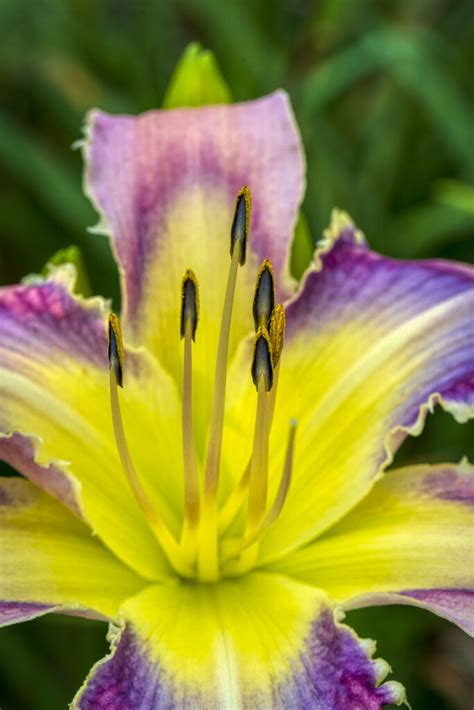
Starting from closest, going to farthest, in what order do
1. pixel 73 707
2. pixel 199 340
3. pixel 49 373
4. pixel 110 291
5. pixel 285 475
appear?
1. pixel 73 707
2. pixel 285 475
3. pixel 49 373
4. pixel 199 340
5. pixel 110 291

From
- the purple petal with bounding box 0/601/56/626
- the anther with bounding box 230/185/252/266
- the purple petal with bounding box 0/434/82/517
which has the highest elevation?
the anther with bounding box 230/185/252/266

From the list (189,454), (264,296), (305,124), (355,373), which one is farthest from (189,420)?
(305,124)

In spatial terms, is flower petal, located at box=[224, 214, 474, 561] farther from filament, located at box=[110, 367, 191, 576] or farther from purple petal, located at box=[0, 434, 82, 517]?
purple petal, located at box=[0, 434, 82, 517]

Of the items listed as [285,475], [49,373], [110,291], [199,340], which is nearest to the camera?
[285,475]

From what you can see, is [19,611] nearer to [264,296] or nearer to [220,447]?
[220,447]

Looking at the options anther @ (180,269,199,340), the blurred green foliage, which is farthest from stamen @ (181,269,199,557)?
the blurred green foliage

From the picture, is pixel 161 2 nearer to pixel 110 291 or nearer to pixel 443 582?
pixel 110 291

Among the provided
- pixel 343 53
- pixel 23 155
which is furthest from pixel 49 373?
pixel 343 53
